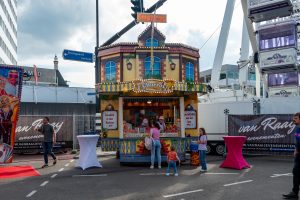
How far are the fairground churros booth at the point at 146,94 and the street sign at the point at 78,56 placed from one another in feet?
1.74

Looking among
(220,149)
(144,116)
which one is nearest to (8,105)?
(144,116)

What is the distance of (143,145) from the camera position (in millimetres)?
13016

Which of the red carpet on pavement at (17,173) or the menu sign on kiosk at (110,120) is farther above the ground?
the menu sign on kiosk at (110,120)

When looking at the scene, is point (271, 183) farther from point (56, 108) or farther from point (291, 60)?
point (56, 108)

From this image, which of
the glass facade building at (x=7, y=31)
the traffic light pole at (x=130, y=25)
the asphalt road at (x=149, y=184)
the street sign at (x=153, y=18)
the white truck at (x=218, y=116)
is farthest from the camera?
the glass facade building at (x=7, y=31)

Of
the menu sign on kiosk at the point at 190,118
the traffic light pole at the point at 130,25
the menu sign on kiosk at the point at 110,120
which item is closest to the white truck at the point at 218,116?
the menu sign on kiosk at the point at 190,118

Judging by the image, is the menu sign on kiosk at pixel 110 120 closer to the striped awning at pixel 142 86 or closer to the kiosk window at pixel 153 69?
the striped awning at pixel 142 86

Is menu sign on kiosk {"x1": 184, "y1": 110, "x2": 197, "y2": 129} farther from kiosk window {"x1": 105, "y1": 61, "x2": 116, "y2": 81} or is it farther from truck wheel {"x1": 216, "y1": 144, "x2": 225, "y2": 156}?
kiosk window {"x1": 105, "y1": 61, "x2": 116, "y2": 81}

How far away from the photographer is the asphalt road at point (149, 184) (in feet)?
25.6

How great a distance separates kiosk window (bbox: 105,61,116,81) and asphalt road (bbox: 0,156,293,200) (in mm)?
5137

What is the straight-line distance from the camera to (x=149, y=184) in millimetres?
9141

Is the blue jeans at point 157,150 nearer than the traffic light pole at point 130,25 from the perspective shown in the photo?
Yes

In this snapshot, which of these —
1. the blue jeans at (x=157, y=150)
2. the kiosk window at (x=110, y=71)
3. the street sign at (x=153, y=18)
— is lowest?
the blue jeans at (x=157, y=150)

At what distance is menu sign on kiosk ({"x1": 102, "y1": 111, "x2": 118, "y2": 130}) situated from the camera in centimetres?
1486
